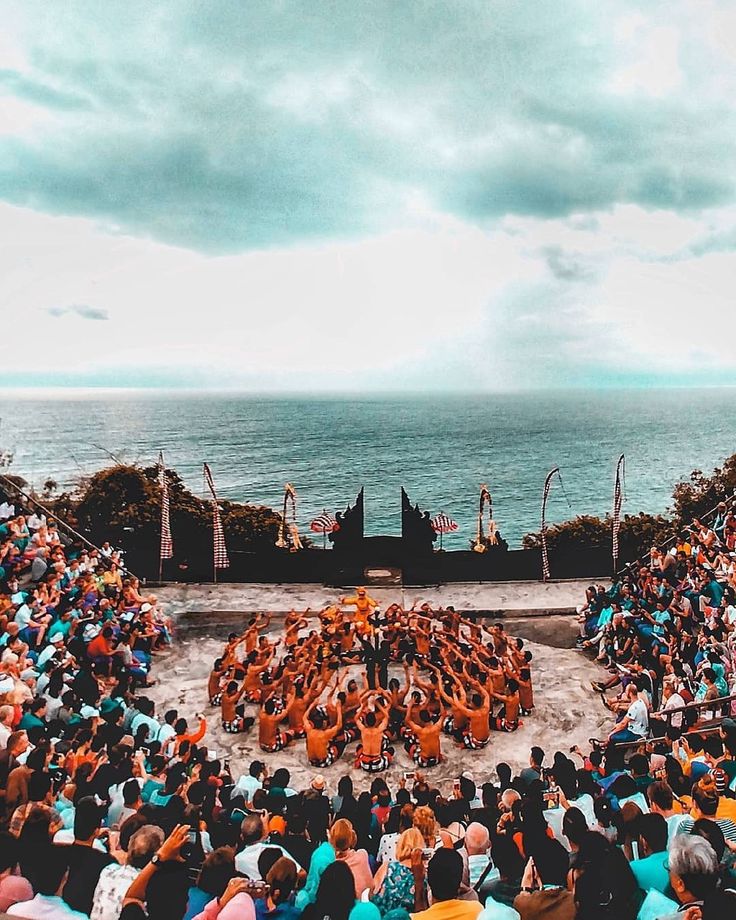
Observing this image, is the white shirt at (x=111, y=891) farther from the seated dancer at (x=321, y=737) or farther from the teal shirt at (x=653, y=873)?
the seated dancer at (x=321, y=737)

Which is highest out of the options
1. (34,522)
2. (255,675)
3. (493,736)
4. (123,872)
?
(34,522)

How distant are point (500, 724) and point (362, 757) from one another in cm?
312

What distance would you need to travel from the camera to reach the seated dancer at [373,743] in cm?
1110

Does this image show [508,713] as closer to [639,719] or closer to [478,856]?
[639,719]

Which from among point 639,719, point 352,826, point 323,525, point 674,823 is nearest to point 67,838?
point 352,826

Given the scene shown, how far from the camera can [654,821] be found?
583cm

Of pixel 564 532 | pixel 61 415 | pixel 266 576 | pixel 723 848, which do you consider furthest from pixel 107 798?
pixel 61 415

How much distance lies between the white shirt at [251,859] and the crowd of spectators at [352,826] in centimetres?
2

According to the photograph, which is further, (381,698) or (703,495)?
(703,495)

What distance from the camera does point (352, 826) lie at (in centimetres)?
647

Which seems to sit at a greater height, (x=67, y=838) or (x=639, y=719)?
(x=67, y=838)

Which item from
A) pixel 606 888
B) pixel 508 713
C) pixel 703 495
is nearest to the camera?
pixel 606 888

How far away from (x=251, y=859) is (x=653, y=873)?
12.6 feet

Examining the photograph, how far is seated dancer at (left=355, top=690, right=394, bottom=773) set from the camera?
11.1 m
